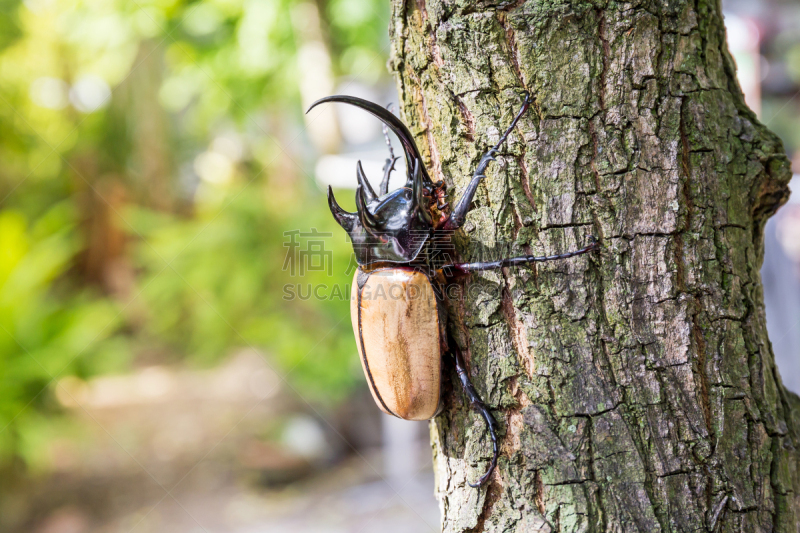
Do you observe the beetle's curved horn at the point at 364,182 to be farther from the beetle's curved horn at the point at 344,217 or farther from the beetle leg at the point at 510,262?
the beetle leg at the point at 510,262

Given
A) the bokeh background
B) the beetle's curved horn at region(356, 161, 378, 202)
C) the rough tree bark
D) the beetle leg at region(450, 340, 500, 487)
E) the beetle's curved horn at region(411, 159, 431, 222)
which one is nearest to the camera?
the rough tree bark

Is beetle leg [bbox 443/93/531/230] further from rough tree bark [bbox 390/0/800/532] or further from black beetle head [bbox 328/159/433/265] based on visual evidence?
black beetle head [bbox 328/159/433/265]

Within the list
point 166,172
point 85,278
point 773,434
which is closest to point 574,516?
point 773,434

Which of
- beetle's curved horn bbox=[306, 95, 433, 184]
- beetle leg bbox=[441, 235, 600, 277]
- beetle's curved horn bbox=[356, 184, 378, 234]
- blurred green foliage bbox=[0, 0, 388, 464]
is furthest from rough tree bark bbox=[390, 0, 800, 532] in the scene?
blurred green foliage bbox=[0, 0, 388, 464]

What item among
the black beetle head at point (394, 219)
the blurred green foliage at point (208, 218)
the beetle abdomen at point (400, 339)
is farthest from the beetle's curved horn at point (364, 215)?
the blurred green foliage at point (208, 218)

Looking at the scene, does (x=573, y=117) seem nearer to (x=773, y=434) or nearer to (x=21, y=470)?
(x=773, y=434)

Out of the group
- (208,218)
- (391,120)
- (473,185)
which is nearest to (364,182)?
(391,120)

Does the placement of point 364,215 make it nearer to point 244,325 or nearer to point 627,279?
point 627,279

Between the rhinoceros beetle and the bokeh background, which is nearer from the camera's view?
the rhinoceros beetle
